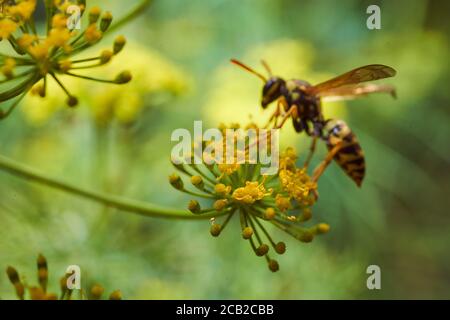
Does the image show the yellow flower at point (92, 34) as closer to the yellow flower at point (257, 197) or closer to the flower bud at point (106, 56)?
the flower bud at point (106, 56)

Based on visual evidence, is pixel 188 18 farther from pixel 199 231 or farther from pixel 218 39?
pixel 199 231

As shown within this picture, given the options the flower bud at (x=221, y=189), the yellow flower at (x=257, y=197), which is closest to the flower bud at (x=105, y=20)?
the yellow flower at (x=257, y=197)

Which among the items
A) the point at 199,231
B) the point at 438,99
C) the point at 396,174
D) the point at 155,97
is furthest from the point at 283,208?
the point at 438,99

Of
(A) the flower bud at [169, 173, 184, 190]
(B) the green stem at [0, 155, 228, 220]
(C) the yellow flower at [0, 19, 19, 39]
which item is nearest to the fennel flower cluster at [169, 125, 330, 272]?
(A) the flower bud at [169, 173, 184, 190]

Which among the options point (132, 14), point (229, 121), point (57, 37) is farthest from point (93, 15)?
point (229, 121)

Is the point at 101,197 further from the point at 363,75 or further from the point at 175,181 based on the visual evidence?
the point at 363,75

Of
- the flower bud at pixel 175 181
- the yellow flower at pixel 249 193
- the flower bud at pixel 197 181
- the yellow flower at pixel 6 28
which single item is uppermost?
the yellow flower at pixel 6 28
